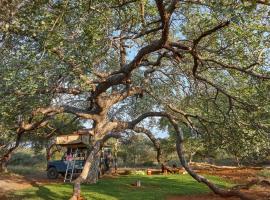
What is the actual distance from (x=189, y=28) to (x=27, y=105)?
26.5 feet

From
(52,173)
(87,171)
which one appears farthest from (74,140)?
(87,171)

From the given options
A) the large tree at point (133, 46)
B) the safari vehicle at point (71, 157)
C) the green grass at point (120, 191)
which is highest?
the large tree at point (133, 46)

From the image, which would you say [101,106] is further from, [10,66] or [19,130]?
[10,66]

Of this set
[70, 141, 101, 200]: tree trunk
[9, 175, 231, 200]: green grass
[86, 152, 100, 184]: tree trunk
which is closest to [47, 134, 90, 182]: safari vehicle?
[86, 152, 100, 184]: tree trunk

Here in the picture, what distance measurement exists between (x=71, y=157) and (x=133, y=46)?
13246 mm

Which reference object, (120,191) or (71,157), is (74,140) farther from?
(120,191)

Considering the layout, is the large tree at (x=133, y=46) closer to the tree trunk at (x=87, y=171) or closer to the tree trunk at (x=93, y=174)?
the tree trunk at (x=87, y=171)

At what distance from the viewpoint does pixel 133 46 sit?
2394cm

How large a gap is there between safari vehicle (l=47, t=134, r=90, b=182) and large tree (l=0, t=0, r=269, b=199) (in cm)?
779

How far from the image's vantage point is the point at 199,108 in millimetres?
21672

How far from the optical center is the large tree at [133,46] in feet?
43.6

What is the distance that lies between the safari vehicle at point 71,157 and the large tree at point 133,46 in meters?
7.79

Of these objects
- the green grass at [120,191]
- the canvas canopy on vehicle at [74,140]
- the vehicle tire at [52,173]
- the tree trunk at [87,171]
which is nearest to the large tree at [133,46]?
the tree trunk at [87,171]

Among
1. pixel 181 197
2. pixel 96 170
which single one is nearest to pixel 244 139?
pixel 181 197
